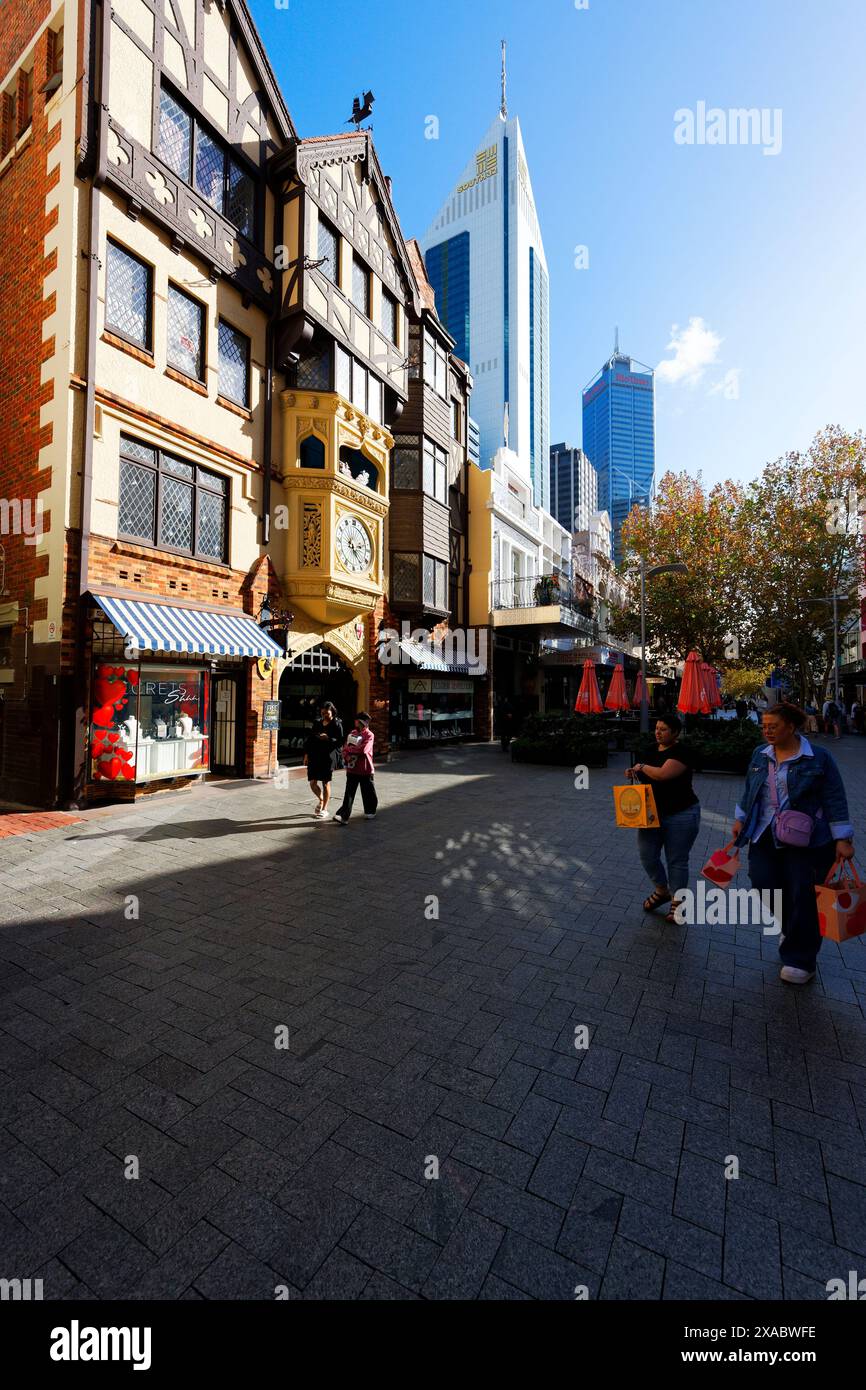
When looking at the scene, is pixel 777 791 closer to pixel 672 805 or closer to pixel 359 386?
pixel 672 805

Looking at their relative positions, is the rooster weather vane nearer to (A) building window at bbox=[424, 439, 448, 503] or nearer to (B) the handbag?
(A) building window at bbox=[424, 439, 448, 503]

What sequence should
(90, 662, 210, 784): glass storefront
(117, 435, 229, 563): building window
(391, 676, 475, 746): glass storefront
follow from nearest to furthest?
(90, 662, 210, 784): glass storefront < (117, 435, 229, 563): building window < (391, 676, 475, 746): glass storefront

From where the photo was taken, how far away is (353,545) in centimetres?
1516

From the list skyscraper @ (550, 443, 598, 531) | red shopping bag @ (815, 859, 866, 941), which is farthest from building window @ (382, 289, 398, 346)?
skyscraper @ (550, 443, 598, 531)

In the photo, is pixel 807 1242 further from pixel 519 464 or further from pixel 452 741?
pixel 519 464

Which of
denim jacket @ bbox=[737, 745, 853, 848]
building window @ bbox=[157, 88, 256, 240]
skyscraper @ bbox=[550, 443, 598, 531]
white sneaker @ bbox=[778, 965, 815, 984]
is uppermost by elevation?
Result: skyscraper @ bbox=[550, 443, 598, 531]

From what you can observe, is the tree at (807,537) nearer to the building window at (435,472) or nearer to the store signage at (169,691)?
the building window at (435,472)

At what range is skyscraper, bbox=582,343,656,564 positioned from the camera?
141250 millimetres

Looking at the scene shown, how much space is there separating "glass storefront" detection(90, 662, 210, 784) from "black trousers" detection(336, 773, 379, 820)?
392cm

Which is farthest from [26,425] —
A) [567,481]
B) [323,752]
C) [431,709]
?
[567,481]

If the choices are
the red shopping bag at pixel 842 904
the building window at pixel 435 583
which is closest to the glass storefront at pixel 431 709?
the building window at pixel 435 583

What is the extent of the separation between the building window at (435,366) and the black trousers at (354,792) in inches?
648

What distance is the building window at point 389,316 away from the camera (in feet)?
58.6

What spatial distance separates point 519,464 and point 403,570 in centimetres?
2387
